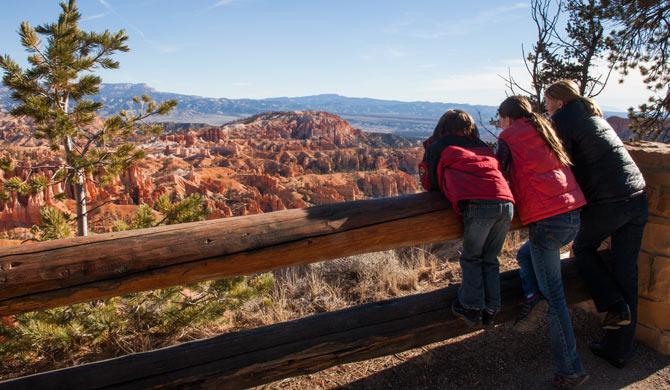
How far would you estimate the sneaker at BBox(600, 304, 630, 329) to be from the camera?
2.62 meters

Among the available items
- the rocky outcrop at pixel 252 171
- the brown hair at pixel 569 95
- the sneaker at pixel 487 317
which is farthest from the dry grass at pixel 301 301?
the rocky outcrop at pixel 252 171

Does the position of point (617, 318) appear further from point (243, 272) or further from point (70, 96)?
point (70, 96)

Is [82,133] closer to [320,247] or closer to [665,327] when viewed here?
[320,247]

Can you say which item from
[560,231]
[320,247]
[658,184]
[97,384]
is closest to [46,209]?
[97,384]

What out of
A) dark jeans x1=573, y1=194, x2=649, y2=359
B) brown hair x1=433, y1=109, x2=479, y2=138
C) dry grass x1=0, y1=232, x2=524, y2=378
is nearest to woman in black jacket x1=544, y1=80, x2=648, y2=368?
dark jeans x1=573, y1=194, x2=649, y2=359

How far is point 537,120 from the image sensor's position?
7.76 ft

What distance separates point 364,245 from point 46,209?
384 centimetres

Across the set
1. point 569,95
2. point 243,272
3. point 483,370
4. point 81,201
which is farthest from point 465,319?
point 81,201

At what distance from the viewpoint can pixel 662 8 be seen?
20.2 ft

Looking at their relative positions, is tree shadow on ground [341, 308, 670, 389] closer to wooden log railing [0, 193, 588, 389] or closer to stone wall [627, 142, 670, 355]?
stone wall [627, 142, 670, 355]

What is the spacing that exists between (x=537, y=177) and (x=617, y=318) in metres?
0.99

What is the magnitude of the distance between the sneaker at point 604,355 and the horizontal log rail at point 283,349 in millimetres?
648

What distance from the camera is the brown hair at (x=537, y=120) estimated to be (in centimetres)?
233

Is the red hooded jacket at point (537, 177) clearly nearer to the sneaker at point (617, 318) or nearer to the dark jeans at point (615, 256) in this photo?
the dark jeans at point (615, 256)
